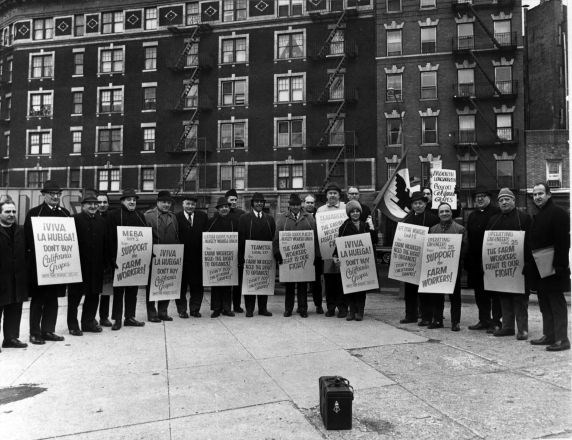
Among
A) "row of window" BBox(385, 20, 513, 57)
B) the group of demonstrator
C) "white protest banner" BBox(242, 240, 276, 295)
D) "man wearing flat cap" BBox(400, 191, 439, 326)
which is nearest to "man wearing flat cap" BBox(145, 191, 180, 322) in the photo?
the group of demonstrator

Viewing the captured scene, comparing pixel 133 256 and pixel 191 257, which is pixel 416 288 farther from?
pixel 133 256

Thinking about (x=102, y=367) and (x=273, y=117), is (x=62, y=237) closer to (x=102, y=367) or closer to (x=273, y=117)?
(x=102, y=367)

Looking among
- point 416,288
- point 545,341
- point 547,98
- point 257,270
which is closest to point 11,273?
point 257,270

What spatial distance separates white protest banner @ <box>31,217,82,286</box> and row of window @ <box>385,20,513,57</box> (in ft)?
107

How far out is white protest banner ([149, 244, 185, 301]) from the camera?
28.7ft

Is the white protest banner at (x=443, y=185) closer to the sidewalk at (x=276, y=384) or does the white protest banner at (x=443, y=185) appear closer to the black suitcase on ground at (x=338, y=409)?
the sidewalk at (x=276, y=384)

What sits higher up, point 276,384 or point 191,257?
point 191,257

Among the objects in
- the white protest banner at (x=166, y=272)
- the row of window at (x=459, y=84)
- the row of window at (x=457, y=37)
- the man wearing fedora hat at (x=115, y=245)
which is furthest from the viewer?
the row of window at (x=457, y=37)

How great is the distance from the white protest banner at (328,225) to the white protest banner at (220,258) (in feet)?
5.38

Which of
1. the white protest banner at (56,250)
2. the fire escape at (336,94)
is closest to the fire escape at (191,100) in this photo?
the fire escape at (336,94)

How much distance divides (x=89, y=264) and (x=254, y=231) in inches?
121

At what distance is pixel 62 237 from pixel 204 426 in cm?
467

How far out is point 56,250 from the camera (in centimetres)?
743

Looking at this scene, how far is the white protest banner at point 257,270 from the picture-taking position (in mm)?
9297
